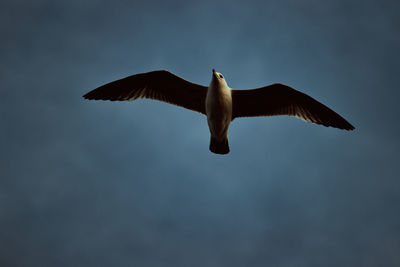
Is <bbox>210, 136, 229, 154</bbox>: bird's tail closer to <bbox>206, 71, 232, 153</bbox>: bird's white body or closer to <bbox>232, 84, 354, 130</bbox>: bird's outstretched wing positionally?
<bbox>206, 71, 232, 153</bbox>: bird's white body

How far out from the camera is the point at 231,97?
13281 millimetres

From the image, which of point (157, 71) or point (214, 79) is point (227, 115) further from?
point (157, 71)

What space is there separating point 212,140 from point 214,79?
80.0 inches

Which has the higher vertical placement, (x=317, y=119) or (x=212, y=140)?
(x=317, y=119)

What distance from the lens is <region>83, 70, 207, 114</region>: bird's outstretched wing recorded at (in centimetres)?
1349

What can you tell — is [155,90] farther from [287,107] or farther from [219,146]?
[287,107]

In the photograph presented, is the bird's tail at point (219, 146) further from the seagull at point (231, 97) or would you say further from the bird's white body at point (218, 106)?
the bird's white body at point (218, 106)

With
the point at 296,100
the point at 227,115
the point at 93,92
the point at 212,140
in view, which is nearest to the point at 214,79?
the point at 227,115

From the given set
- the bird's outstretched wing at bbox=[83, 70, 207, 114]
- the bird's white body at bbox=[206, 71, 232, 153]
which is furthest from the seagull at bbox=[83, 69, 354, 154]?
the bird's white body at bbox=[206, 71, 232, 153]

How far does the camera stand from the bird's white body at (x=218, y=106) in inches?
491

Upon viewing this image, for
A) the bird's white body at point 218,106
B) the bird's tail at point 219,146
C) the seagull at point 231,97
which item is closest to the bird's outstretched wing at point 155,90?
the seagull at point 231,97

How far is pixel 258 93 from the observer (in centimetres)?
1336

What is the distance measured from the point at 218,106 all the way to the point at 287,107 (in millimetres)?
2698

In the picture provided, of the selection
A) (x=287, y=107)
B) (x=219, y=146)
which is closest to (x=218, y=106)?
(x=219, y=146)
